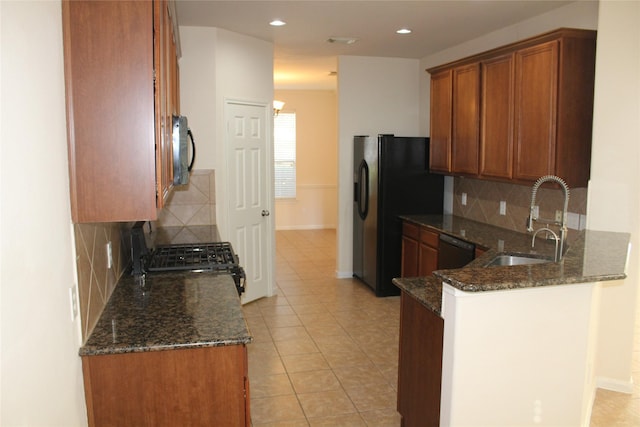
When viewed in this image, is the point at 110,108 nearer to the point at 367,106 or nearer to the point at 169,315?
the point at 169,315

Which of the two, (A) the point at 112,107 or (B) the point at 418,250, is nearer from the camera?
(A) the point at 112,107

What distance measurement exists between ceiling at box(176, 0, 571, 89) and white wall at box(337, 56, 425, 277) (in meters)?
0.25

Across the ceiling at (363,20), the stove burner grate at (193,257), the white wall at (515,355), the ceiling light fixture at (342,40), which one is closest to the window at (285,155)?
the ceiling at (363,20)

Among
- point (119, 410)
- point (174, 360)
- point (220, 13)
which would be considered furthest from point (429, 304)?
point (220, 13)

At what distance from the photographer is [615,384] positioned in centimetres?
354

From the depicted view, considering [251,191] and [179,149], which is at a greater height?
[179,149]

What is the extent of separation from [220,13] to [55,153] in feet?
9.88

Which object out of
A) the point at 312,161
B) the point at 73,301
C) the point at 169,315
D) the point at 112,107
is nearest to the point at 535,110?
the point at 169,315

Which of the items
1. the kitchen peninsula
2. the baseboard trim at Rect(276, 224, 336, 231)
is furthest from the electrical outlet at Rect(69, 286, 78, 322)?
the baseboard trim at Rect(276, 224, 336, 231)

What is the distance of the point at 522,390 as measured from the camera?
7.64 feet

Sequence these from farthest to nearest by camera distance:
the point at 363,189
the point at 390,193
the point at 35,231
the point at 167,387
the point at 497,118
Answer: the point at 363,189 → the point at 390,193 → the point at 497,118 → the point at 167,387 → the point at 35,231

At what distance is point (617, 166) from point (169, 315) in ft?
9.23

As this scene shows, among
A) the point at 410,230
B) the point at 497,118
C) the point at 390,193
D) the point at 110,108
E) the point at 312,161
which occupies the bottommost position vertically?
the point at 410,230

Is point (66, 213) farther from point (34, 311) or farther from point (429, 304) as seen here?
point (429, 304)
